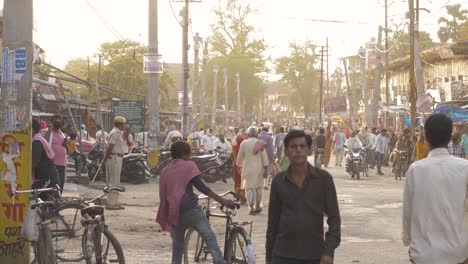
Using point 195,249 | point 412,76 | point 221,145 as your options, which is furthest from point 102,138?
point 412,76

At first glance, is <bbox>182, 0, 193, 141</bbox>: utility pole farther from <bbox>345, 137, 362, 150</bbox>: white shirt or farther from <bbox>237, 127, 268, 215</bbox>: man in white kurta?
<bbox>237, 127, 268, 215</bbox>: man in white kurta

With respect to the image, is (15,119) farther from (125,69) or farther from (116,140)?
(125,69)

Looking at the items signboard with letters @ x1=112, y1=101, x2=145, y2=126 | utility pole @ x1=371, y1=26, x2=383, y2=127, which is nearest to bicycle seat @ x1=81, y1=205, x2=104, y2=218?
signboard with letters @ x1=112, y1=101, x2=145, y2=126

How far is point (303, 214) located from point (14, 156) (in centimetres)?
501

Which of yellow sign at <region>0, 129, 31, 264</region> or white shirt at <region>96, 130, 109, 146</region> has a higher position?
white shirt at <region>96, 130, 109, 146</region>

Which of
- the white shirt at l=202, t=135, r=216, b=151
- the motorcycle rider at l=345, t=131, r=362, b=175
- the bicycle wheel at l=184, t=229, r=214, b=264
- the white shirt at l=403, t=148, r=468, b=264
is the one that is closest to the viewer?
the white shirt at l=403, t=148, r=468, b=264

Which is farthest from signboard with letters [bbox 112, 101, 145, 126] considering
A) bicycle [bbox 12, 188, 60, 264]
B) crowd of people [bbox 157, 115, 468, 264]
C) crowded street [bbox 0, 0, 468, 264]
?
crowd of people [bbox 157, 115, 468, 264]

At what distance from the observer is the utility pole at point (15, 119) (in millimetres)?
9516

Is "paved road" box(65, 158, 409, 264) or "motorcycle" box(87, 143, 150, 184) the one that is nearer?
"paved road" box(65, 158, 409, 264)

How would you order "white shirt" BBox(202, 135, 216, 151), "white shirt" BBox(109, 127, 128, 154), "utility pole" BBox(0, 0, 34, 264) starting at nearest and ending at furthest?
"utility pole" BBox(0, 0, 34, 264)
"white shirt" BBox(109, 127, 128, 154)
"white shirt" BBox(202, 135, 216, 151)

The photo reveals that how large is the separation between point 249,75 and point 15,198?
86.2 meters

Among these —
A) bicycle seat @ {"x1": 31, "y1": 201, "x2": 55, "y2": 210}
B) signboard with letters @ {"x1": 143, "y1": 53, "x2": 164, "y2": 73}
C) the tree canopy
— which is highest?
the tree canopy

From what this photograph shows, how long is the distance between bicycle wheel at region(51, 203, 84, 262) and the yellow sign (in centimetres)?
58

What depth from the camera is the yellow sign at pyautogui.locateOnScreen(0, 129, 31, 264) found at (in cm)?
952
